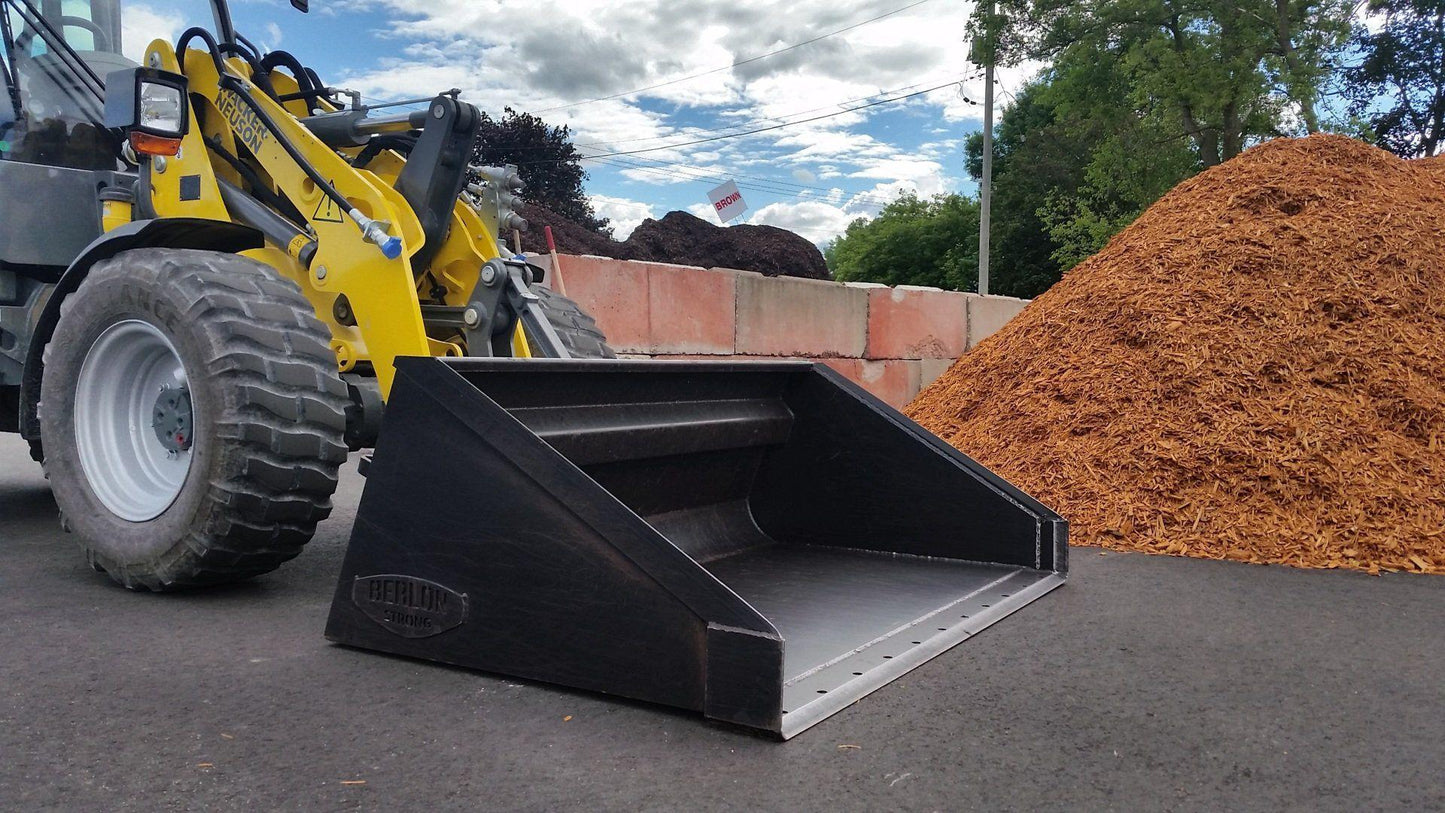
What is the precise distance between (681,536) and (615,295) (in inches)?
129

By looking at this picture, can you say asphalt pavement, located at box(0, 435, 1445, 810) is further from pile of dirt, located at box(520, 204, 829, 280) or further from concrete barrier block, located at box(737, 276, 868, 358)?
pile of dirt, located at box(520, 204, 829, 280)

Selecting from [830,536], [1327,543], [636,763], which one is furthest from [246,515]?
[1327,543]

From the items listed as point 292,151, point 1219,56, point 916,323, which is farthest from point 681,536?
point 1219,56

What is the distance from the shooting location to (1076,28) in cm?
2398

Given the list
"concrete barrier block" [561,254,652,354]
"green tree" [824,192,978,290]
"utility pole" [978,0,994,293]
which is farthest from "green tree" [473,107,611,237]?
"concrete barrier block" [561,254,652,354]

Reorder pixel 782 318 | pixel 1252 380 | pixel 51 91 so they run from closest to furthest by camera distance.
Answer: pixel 51 91, pixel 1252 380, pixel 782 318

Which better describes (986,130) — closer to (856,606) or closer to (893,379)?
(893,379)

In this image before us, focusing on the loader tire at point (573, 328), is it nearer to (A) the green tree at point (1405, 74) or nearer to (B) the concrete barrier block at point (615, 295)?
(B) the concrete barrier block at point (615, 295)

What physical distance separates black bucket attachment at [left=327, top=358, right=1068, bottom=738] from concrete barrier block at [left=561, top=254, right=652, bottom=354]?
2.63m

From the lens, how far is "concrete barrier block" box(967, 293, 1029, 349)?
36.1 feet

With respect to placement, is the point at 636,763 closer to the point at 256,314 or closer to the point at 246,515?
the point at 246,515

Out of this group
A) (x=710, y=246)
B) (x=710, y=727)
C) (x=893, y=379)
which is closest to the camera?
(x=710, y=727)

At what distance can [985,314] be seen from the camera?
1132 cm

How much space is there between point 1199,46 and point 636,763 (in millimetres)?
23632
